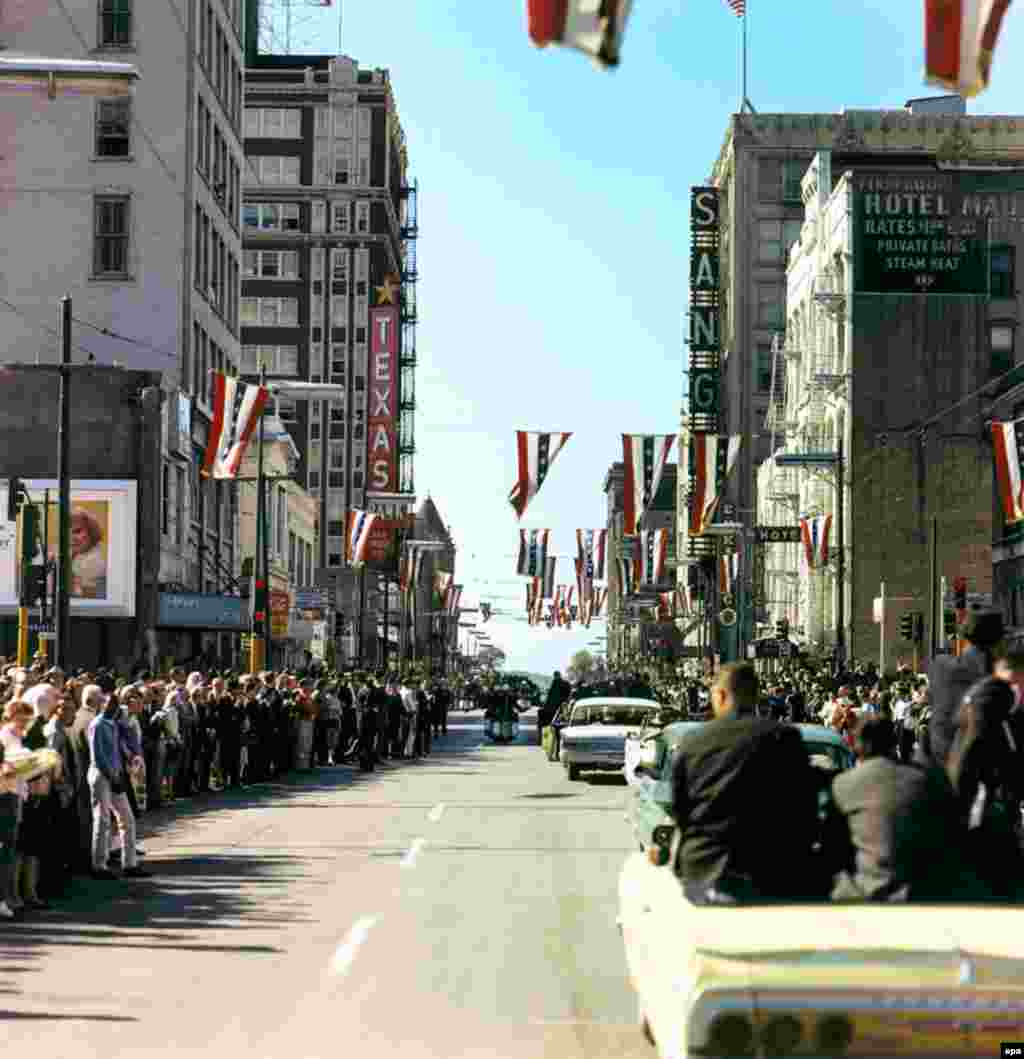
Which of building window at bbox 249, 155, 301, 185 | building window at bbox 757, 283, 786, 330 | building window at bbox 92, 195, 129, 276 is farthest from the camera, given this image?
building window at bbox 249, 155, 301, 185

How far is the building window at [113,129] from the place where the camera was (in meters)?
63.0

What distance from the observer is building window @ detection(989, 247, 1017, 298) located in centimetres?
8281

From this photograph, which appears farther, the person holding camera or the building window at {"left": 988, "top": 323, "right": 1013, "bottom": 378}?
the building window at {"left": 988, "top": 323, "right": 1013, "bottom": 378}

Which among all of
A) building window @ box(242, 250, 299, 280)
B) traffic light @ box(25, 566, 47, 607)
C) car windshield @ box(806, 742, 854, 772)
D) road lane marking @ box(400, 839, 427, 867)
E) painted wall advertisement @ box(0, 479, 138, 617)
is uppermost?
building window @ box(242, 250, 299, 280)

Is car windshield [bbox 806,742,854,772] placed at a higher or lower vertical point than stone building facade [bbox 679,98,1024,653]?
lower

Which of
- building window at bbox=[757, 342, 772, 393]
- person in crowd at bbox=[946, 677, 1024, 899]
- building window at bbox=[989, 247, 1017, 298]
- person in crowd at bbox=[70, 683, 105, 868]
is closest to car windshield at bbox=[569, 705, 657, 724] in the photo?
person in crowd at bbox=[70, 683, 105, 868]

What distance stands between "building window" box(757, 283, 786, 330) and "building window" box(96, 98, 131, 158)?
6337cm

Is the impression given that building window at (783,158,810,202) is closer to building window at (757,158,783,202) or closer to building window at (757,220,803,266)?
building window at (757,158,783,202)

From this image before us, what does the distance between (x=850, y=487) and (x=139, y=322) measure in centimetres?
2979

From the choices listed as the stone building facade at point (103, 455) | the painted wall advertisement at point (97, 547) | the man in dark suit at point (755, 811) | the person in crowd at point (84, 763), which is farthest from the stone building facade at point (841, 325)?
the man in dark suit at point (755, 811)

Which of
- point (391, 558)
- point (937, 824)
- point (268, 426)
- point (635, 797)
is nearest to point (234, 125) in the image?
point (268, 426)

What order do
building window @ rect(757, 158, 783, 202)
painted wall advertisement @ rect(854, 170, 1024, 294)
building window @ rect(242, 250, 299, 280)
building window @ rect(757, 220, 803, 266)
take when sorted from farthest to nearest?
1. building window @ rect(242, 250, 299, 280)
2. building window @ rect(757, 220, 803, 266)
3. building window @ rect(757, 158, 783, 202)
4. painted wall advertisement @ rect(854, 170, 1024, 294)

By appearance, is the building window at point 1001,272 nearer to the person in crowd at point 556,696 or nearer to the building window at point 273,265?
the person in crowd at point 556,696

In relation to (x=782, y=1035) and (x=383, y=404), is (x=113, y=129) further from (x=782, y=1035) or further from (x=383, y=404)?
(x=782, y=1035)
